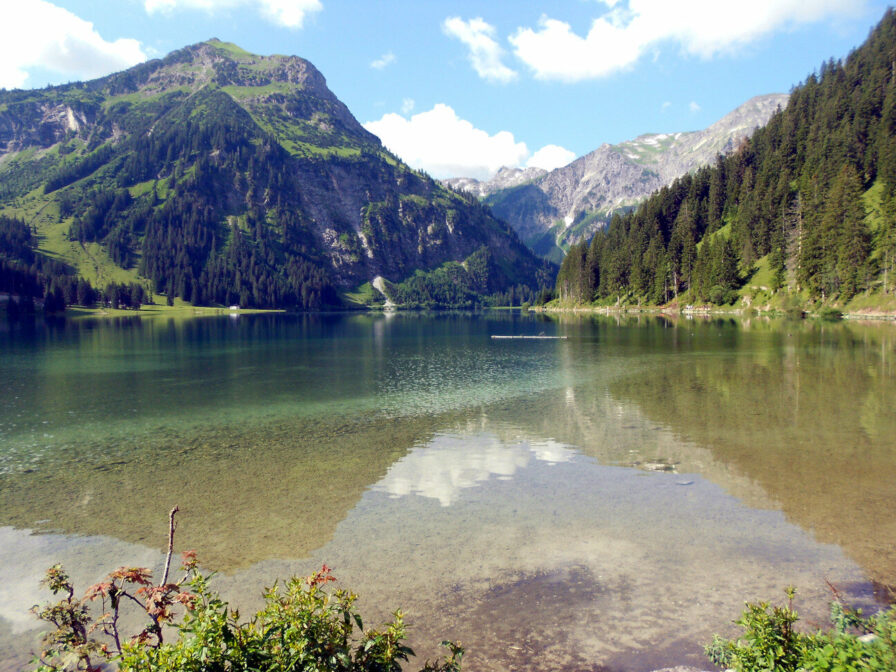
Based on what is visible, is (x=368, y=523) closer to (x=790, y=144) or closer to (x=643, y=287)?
(x=643, y=287)

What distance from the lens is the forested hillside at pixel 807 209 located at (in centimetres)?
12162

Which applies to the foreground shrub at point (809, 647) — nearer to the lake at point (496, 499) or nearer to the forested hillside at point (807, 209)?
the lake at point (496, 499)

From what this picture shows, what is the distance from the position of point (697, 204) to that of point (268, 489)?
703ft

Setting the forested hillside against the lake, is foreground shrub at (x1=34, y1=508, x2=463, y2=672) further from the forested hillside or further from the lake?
the forested hillside

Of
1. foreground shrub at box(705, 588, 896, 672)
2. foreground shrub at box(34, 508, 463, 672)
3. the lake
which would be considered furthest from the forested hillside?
foreground shrub at box(34, 508, 463, 672)

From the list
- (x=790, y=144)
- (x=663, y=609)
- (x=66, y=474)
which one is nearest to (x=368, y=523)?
(x=663, y=609)

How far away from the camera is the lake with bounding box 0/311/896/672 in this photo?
480 inches

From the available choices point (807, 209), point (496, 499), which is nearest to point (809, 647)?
point (496, 499)

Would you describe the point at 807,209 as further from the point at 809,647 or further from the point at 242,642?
the point at 242,642

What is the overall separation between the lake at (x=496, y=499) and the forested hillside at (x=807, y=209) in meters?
100

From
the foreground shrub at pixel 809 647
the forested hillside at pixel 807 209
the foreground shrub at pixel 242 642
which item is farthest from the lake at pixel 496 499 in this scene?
the forested hillside at pixel 807 209

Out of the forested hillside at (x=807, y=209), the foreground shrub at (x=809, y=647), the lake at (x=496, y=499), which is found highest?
the forested hillside at (x=807, y=209)

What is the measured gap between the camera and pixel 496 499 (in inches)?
770

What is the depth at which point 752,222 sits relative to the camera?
16450 cm
